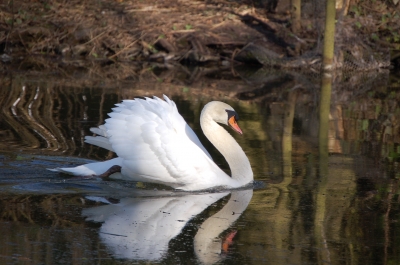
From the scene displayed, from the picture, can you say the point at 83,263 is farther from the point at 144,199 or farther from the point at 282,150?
the point at 282,150

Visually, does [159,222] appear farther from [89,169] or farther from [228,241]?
[89,169]

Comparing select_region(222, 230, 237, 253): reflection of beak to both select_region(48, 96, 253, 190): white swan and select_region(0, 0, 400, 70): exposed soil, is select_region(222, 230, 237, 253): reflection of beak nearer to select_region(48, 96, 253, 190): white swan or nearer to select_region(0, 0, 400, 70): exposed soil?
select_region(48, 96, 253, 190): white swan

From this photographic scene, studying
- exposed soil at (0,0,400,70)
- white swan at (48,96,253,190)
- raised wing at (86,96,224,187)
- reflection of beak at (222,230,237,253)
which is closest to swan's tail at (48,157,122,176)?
white swan at (48,96,253,190)

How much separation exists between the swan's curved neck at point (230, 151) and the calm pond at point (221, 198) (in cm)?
21

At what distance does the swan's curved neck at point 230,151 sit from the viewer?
750 cm

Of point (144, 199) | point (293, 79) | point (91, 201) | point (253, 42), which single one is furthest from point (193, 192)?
point (253, 42)

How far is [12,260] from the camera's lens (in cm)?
486

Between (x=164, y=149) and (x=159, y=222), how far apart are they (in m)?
1.32

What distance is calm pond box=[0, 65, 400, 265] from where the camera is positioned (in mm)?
5277

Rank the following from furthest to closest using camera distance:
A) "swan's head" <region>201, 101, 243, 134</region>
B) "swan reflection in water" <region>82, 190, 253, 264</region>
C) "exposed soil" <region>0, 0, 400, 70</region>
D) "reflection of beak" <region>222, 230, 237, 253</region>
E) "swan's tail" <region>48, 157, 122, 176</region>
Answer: "exposed soil" <region>0, 0, 400, 70</region> < "swan's head" <region>201, 101, 243, 134</region> < "swan's tail" <region>48, 157, 122, 176</region> < "reflection of beak" <region>222, 230, 237, 253</region> < "swan reflection in water" <region>82, 190, 253, 264</region>

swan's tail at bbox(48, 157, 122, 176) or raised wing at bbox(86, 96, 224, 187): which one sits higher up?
raised wing at bbox(86, 96, 224, 187)

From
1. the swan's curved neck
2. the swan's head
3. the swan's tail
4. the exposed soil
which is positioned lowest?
the swan's tail

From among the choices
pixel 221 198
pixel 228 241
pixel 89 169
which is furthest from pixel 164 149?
pixel 228 241

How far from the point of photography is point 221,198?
22.9 ft
